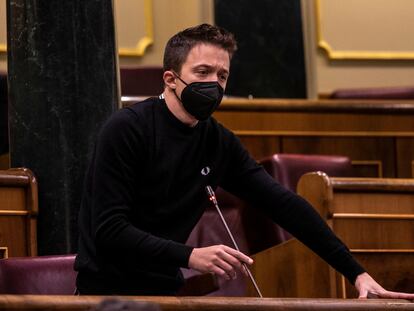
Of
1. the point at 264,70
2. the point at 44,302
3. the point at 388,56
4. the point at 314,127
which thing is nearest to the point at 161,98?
the point at 44,302

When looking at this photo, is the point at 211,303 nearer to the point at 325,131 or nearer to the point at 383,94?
the point at 325,131

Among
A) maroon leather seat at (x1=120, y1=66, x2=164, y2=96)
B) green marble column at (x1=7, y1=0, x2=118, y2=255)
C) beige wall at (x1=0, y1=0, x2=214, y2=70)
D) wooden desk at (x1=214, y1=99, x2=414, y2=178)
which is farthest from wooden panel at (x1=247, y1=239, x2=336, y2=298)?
beige wall at (x1=0, y1=0, x2=214, y2=70)

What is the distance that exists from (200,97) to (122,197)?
0.45 feet

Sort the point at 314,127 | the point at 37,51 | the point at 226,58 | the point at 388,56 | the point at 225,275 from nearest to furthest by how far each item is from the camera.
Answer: the point at 225,275, the point at 226,58, the point at 37,51, the point at 314,127, the point at 388,56

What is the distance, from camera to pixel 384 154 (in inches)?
84.2

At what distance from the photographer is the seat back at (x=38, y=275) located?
1155mm

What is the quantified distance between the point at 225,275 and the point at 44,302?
0.76 ft

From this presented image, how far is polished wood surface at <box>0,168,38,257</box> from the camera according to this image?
1.44 meters

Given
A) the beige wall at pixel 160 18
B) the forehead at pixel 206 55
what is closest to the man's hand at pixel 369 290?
the forehead at pixel 206 55

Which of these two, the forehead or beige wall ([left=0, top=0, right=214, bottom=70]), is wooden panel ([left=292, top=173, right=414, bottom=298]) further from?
beige wall ([left=0, top=0, right=214, bottom=70])

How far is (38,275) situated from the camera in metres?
→ 1.17

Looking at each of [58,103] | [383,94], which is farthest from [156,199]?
[383,94]

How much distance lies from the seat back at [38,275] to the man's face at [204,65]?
23 centimetres

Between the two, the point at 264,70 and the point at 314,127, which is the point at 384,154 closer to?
the point at 314,127
